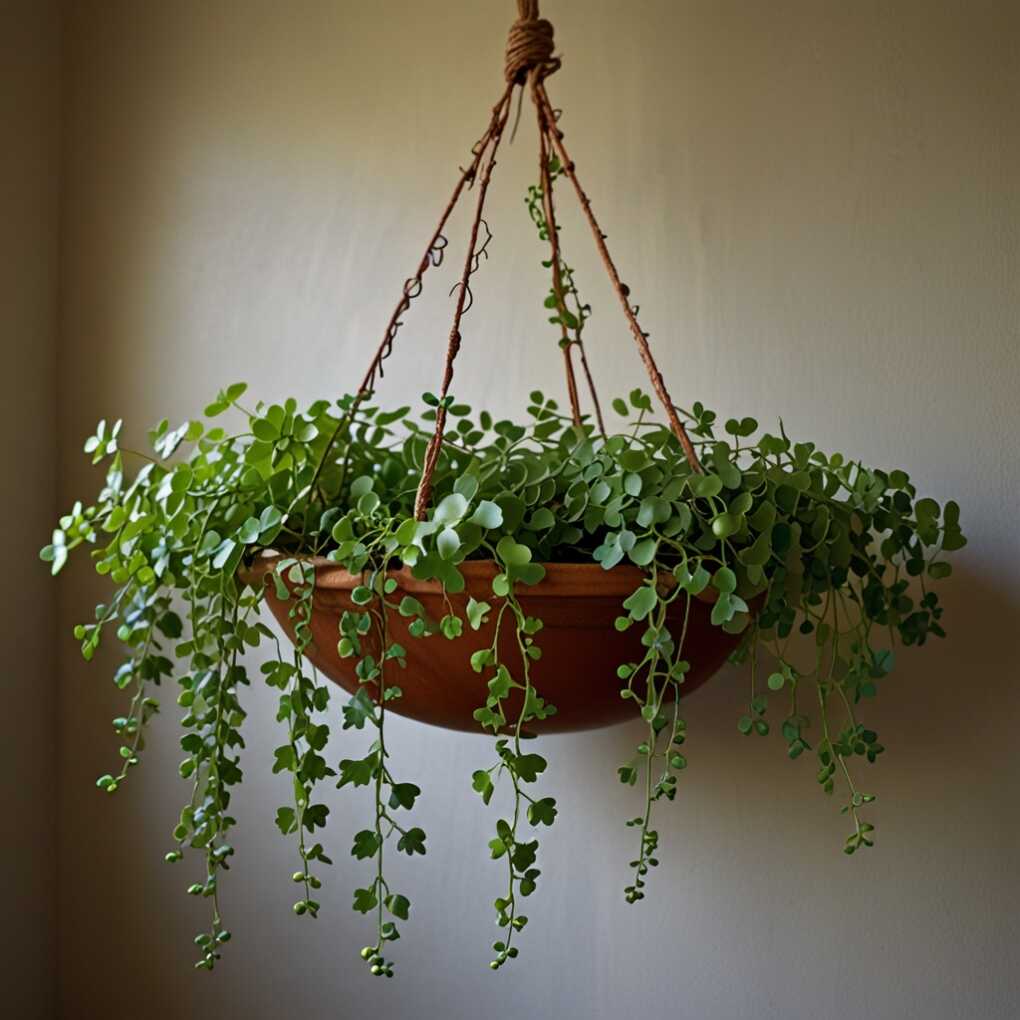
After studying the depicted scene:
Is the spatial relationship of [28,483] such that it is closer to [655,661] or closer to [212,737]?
[212,737]

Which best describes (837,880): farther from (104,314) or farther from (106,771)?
(104,314)

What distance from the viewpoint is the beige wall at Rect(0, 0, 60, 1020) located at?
4.91 feet

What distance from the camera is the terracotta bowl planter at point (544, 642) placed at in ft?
2.66

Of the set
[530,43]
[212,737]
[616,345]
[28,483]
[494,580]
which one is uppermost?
[530,43]

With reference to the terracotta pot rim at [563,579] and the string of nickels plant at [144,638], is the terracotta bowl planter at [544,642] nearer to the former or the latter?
the terracotta pot rim at [563,579]

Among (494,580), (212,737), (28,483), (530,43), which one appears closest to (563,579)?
(494,580)

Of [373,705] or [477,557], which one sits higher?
[477,557]

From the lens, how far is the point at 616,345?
1.34 meters

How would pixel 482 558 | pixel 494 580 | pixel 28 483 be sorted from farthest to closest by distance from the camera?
pixel 28 483 < pixel 482 558 < pixel 494 580

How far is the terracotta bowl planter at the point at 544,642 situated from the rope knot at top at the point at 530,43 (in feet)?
1.62

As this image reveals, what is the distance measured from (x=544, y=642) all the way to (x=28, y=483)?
98 centimetres

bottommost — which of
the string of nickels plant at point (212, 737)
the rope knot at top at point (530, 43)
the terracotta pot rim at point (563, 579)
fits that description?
the string of nickels plant at point (212, 737)

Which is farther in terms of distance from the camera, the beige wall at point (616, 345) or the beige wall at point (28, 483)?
the beige wall at point (28, 483)

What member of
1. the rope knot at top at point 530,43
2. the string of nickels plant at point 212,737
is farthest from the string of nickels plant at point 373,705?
the rope knot at top at point 530,43
